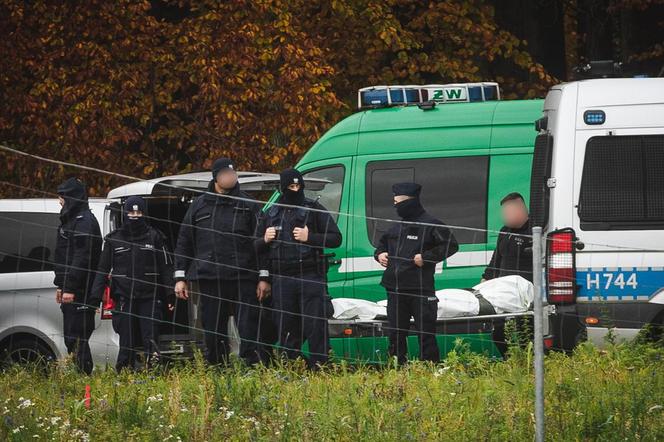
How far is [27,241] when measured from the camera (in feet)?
37.4

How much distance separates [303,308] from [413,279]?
0.86 metres

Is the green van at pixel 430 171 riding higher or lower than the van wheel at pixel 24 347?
higher

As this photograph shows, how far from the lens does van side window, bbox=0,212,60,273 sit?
11.2 m

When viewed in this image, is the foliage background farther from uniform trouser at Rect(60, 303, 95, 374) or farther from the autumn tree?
uniform trouser at Rect(60, 303, 95, 374)

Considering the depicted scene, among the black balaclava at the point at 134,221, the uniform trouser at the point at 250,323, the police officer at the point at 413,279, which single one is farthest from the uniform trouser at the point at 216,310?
the police officer at the point at 413,279

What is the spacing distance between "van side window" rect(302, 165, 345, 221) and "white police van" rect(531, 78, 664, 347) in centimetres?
232

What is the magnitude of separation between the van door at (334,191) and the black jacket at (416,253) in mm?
1303

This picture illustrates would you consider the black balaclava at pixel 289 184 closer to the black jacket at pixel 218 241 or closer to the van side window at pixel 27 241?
the black jacket at pixel 218 241

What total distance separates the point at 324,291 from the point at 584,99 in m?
2.42

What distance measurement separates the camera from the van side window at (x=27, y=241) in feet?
36.9

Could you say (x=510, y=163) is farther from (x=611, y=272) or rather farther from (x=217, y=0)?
(x=217, y=0)

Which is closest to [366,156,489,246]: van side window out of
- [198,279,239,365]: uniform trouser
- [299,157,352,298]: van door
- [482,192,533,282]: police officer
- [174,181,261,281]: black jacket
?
[299,157,352,298]: van door

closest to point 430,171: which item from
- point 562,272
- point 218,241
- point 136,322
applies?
point 218,241

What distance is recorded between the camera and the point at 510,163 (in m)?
11.3
